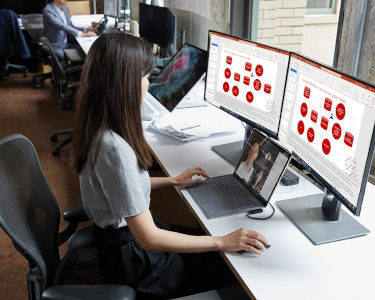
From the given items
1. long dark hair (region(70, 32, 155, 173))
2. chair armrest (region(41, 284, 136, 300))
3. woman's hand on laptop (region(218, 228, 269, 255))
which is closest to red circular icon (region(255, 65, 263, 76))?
long dark hair (region(70, 32, 155, 173))

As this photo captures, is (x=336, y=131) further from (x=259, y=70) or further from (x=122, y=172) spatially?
(x=122, y=172)

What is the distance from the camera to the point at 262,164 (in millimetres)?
1256

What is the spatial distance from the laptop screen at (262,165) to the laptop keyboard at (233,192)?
0.9 inches

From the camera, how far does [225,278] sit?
125 centimetres

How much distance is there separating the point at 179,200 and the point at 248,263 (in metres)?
1.61

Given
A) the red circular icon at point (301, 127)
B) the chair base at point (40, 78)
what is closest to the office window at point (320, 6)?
the red circular icon at point (301, 127)

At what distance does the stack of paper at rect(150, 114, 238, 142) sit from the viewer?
176 centimetres

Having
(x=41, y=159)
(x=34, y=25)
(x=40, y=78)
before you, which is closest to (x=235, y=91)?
(x=41, y=159)

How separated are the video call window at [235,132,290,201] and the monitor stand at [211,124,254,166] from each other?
0.55 ft

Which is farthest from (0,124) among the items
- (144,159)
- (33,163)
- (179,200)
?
(144,159)

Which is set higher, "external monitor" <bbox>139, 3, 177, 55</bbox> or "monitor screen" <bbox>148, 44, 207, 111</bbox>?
"external monitor" <bbox>139, 3, 177, 55</bbox>

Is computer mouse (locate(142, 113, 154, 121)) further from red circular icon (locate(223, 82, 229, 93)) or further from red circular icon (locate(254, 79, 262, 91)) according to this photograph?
red circular icon (locate(254, 79, 262, 91))

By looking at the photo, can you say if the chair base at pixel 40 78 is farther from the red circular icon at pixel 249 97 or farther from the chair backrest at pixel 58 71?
the red circular icon at pixel 249 97

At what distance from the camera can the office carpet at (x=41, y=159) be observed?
76.6 inches
